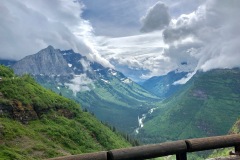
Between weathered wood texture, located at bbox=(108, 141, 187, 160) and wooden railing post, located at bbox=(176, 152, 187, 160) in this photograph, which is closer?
weathered wood texture, located at bbox=(108, 141, 187, 160)

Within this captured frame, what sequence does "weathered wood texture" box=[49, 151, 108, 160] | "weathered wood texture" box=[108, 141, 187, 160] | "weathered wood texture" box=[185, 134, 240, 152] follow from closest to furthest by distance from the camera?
"weathered wood texture" box=[49, 151, 108, 160], "weathered wood texture" box=[108, 141, 187, 160], "weathered wood texture" box=[185, 134, 240, 152]

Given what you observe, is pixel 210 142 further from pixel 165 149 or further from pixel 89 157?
pixel 89 157

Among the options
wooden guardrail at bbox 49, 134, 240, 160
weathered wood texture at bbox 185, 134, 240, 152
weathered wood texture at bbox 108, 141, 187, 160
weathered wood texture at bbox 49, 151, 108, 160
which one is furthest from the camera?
weathered wood texture at bbox 185, 134, 240, 152

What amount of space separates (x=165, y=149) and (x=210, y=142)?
5.94ft

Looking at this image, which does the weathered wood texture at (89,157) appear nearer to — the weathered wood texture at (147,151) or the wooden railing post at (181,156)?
the weathered wood texture at (147,151)

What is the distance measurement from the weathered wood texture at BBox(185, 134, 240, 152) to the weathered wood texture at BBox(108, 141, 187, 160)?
27 cm

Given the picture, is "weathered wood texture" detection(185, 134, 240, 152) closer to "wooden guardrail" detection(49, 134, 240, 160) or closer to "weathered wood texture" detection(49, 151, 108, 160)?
"wooden guardrail" detection(49, 134, 240, 160)

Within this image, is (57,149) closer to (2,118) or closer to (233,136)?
(2,118)

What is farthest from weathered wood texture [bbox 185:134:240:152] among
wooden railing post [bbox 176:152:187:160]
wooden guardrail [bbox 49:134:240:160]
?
wooden railing post [bbox 176:152:187:160]

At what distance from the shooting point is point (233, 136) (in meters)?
12.2

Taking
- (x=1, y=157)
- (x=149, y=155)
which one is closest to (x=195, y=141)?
(x=149, y=155)

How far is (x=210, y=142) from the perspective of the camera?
1136 centimetres

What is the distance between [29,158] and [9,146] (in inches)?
604

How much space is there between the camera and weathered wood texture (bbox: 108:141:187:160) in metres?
9.65
